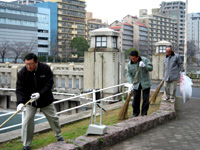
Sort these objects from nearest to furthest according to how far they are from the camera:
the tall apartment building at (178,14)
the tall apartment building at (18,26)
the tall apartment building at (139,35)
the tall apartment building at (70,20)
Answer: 1. the tall apartment building at (18,26)
2. the tall apartment building at (70,20)
3. the tall apartment building at (139,35)
4. the tall apartment building at (178,14)

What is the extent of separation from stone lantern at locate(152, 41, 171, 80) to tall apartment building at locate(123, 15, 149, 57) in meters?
76.2

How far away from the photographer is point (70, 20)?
89000mm

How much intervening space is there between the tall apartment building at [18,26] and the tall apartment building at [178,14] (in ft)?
206

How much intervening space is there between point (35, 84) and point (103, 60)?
646cm

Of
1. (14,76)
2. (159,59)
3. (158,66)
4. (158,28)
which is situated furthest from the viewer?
(158,28)

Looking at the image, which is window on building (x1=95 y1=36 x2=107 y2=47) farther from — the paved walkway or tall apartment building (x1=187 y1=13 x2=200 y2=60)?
tall apartment building (x1=187 y1=13 x2=200 y2=60)

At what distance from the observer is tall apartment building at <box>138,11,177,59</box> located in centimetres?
10588

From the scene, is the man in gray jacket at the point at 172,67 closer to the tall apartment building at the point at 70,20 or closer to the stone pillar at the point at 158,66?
the stone pillar at the point at 158,66

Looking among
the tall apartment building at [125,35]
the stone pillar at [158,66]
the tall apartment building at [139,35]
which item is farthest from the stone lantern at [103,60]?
the tall apartment building at [139,35]

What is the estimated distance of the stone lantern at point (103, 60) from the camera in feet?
36.3

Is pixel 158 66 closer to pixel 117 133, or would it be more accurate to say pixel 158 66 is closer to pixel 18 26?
pixel 117 133

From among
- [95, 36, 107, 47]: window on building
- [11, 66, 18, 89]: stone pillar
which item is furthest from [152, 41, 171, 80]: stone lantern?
[11, 66, 18, 89]: stone pillar

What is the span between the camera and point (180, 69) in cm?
909

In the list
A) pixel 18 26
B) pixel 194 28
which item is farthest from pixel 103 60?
pixel 194 28
